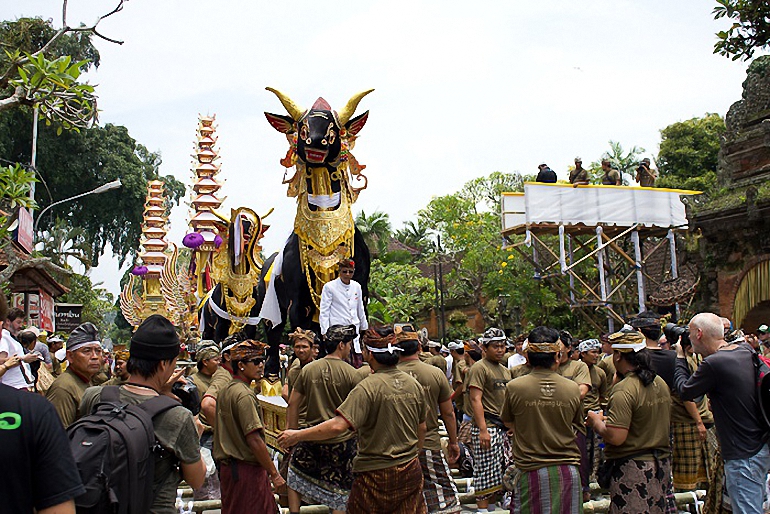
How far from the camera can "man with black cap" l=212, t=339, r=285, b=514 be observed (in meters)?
5.07

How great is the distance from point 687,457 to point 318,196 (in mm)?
4797

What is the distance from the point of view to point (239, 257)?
12.9 meters

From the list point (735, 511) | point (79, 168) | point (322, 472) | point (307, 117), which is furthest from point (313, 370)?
point (79, 168)

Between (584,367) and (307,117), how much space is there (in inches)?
161

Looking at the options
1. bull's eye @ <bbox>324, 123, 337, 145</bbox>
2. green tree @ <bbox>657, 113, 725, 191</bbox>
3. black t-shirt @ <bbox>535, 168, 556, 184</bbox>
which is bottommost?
bull's eye @ <bbox>324, 123, 337, 145</bbox>

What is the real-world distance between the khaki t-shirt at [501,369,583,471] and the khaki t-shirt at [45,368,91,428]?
2.92m

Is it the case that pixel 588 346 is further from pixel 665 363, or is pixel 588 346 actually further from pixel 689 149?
pixel 689 149

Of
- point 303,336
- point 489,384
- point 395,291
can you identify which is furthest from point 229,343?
point 395,291

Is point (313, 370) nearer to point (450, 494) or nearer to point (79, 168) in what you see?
point (450, 494)

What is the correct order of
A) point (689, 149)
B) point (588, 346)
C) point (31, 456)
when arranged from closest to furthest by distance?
1. point (31, 456)
2. point (588, 346)
3. point (689, 149)

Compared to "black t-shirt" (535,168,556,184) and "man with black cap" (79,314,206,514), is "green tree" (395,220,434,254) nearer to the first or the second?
"black t-shirt" (535,168,556,184)

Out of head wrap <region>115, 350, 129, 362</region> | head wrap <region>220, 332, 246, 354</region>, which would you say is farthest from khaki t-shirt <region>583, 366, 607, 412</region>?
head wrap <region>115, 350, 129, 362</region>

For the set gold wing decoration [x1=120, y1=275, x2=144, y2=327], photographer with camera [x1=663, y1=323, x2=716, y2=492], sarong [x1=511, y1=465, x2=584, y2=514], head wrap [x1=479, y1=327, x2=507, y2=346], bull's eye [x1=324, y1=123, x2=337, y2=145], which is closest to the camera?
sarong [x1=511, y1=465, x2=584, y2=514]

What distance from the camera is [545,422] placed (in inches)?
205
